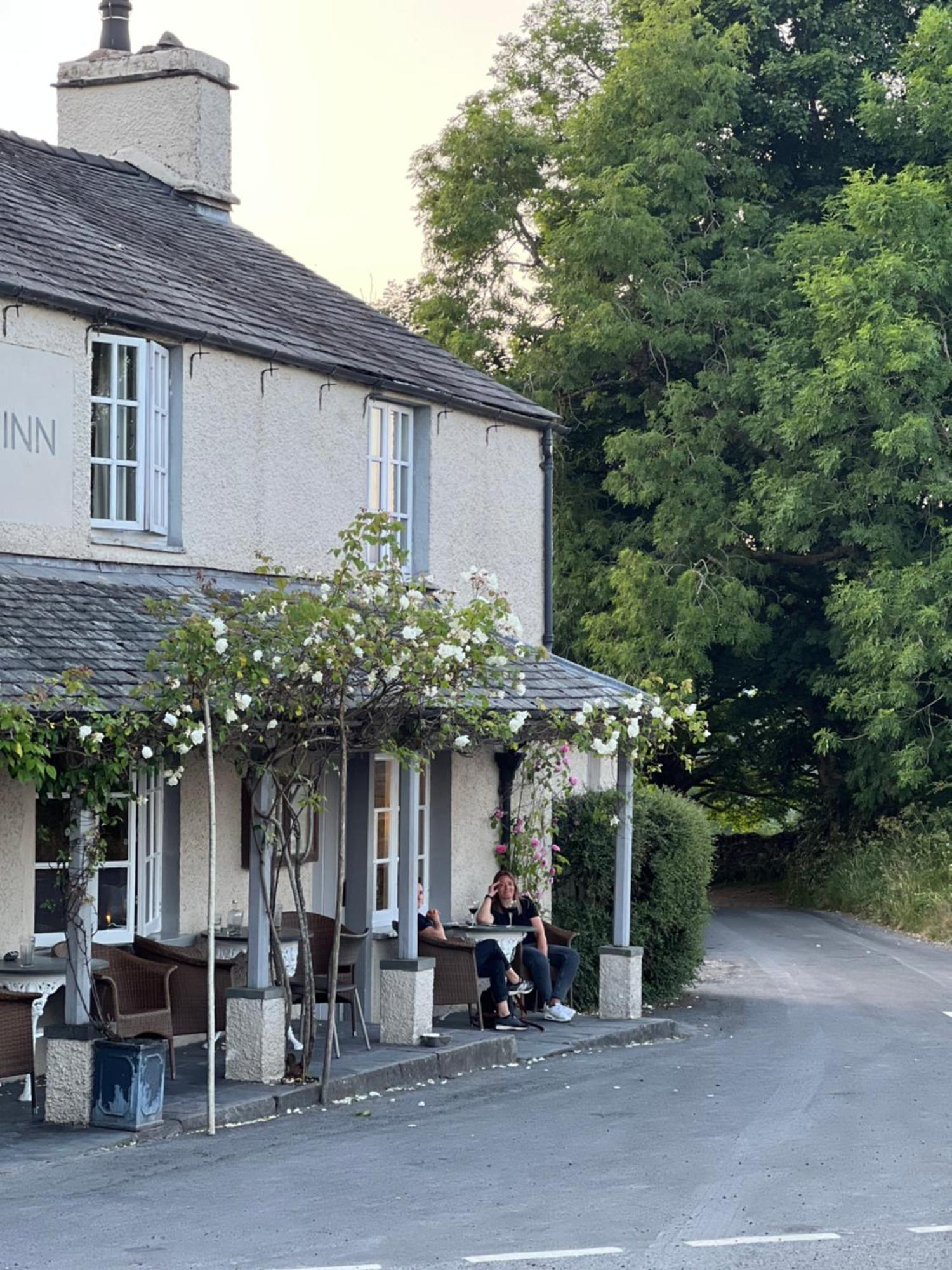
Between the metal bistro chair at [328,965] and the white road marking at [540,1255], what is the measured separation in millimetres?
5308

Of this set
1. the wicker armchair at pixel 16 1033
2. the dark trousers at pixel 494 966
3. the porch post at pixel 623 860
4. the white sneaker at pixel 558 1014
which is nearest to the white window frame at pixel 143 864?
the wicker armchair at pixel 16 1033

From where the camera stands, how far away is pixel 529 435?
64.9 feet

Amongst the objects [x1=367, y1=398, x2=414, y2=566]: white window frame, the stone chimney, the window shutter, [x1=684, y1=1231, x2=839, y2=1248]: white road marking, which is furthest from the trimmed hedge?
[x1=684, y1=1231, x2=839, y2=1248]: white road marking

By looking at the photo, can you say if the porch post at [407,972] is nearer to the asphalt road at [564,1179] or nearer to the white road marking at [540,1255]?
the asphalt road at [564,1179]

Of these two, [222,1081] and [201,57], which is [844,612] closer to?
[201,57]

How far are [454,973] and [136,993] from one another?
3.55m

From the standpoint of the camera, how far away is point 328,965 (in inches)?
583

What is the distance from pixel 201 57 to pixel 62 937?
1019 centimetres

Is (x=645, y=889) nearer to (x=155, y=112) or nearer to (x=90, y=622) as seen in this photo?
(x=90, y=622)

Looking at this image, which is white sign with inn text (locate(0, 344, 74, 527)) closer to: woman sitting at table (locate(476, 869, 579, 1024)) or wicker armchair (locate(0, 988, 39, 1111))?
wicker armchair (locate(0, 988, 39, 1111))

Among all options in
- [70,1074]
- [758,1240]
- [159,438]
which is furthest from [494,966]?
[758,1240]

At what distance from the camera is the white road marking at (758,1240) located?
28.0ft

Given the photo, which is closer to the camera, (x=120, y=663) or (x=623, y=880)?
(x=120, y=663)

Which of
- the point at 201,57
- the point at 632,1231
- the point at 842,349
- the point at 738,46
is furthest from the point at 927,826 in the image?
the point at 632,1231
